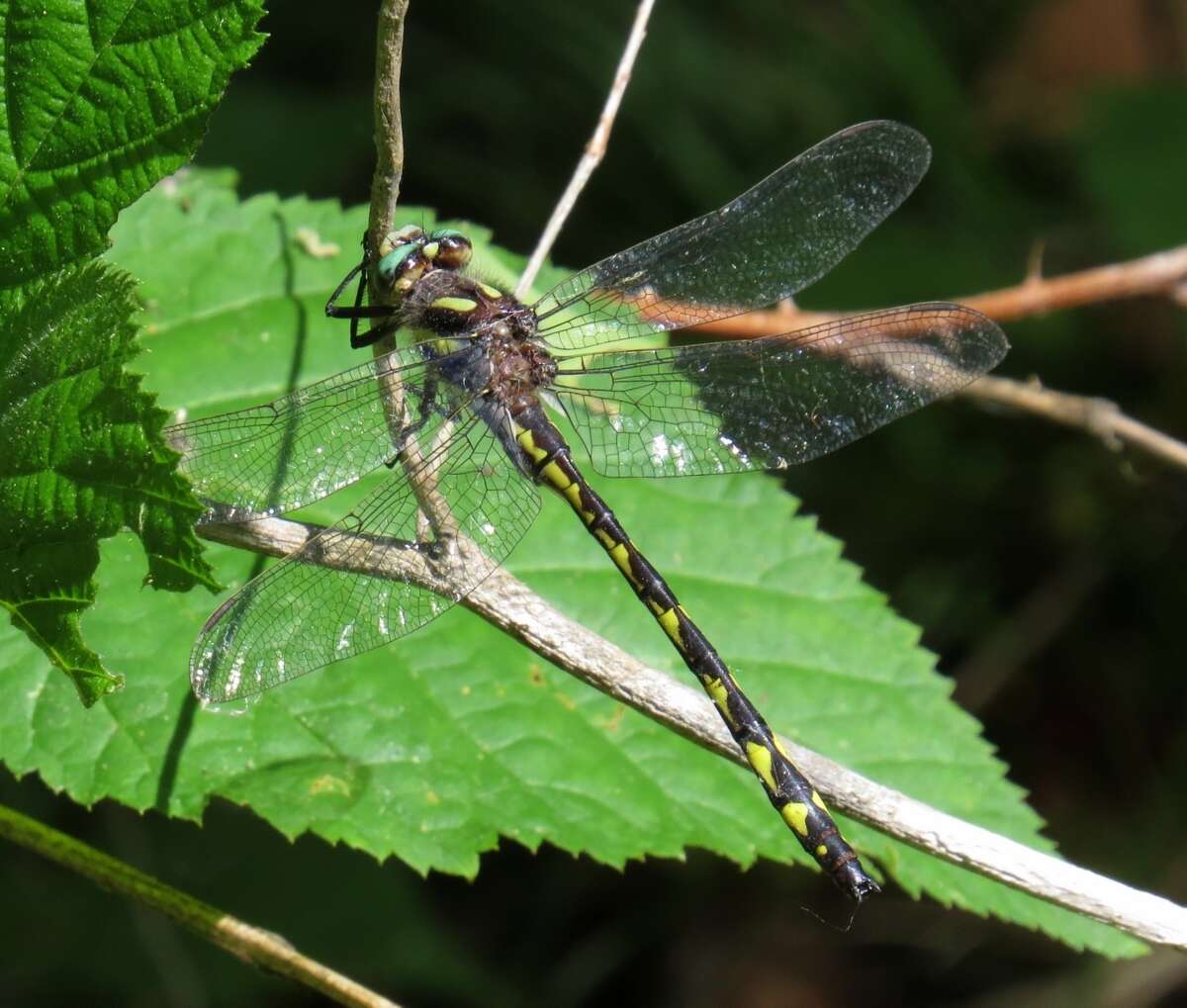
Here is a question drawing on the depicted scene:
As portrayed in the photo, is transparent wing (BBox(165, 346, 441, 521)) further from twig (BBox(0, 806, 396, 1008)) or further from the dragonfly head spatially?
twig (BBox(0, 806, 396, 1008))

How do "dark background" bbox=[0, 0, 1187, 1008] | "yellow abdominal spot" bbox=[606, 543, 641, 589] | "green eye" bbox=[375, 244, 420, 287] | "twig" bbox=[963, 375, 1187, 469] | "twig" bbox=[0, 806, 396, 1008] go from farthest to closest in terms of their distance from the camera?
"dark background" bbox=[0, 0, 1187, 1008]
"twig" bbox=[963, 375, 1187, 469]
"yellow abdominal spot" bbox=[606, 543, 641, 589]
"green eye" bbox=[375, 244, 420, 287]
"twig" bbox=[0, 806, 396, 1008]

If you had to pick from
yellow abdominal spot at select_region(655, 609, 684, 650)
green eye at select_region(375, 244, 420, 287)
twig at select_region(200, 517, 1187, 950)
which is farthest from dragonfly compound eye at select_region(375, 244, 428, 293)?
yellow abdominal spot at select_region(655, 609, 684, 650)

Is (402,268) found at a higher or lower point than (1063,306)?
higher

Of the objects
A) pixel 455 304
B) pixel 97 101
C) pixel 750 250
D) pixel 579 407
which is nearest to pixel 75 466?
pixel 97 101

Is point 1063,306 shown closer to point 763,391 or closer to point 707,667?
point 763,391

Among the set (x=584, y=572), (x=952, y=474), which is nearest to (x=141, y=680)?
(x=584, y=572)

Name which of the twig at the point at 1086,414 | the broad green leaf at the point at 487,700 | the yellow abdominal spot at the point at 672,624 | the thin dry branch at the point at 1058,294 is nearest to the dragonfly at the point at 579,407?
the yellow abdominal spot at the point at 672,624
